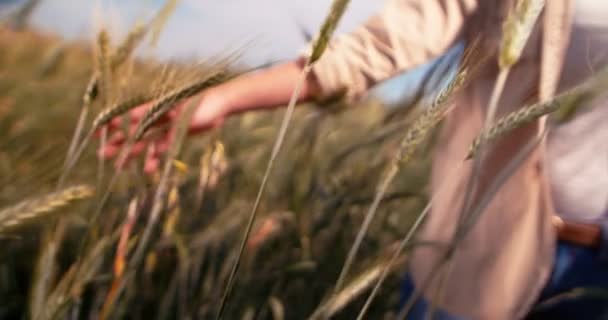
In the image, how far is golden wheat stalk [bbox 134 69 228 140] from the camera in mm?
421

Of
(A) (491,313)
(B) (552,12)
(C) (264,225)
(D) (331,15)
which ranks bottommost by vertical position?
(A) (491,313)

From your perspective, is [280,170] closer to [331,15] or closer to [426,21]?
[426,21]

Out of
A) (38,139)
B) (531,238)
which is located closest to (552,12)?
(531,238)

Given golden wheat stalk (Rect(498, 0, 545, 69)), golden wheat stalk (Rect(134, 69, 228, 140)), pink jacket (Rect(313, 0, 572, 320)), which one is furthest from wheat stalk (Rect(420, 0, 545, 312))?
pink jacket (Rect(313, 0, 572, 320))

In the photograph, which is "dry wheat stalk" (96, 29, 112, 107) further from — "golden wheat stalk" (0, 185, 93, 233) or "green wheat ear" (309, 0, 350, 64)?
"green wheat ear" (309, 0, 350, 64)

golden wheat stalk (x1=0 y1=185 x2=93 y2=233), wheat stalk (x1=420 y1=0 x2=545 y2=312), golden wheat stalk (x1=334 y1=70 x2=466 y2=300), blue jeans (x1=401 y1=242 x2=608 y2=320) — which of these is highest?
golden wheat stalk (x1=0 y1=185 x2=93 y2=233)

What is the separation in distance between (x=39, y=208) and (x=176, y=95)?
0.11 meters

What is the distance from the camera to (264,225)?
36.6 inches

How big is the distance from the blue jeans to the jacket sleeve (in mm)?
257

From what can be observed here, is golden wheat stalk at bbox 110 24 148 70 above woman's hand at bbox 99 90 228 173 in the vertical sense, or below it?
above

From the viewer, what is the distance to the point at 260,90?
71 cm

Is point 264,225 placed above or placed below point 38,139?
below

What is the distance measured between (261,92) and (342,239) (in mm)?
375

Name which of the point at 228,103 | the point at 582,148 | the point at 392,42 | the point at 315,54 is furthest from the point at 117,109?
the point at 582,148
